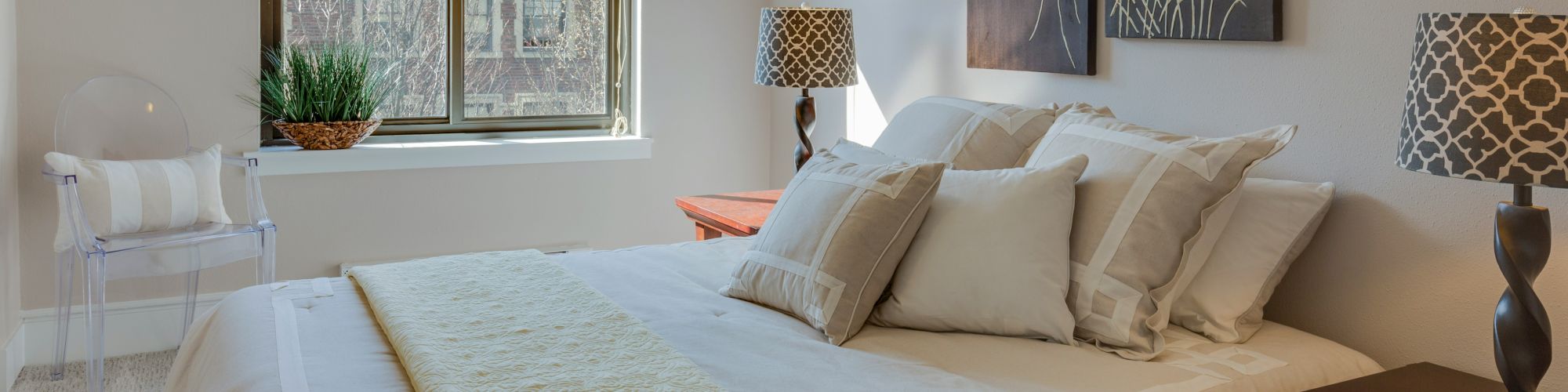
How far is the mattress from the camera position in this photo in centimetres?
169

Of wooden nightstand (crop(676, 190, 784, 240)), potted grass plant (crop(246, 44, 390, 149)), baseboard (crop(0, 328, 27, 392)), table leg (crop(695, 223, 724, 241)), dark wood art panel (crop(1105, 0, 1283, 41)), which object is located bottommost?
baseboard (crop(0, 328, 27, 392))

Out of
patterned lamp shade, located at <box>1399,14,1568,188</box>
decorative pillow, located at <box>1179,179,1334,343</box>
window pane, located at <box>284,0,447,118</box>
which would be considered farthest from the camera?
window pane, located at <box>284,0,447,118</box>

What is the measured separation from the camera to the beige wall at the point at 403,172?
11.0ft

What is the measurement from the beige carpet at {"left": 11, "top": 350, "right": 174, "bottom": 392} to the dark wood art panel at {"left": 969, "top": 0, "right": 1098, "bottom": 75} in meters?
2.43

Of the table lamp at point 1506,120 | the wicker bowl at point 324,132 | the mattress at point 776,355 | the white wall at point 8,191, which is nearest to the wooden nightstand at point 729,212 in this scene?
the mattress at point 776,355

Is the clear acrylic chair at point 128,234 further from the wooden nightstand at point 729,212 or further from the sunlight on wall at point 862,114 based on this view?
the sunlight on wall at point 862,114

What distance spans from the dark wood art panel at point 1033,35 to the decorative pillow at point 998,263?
768 millimetres

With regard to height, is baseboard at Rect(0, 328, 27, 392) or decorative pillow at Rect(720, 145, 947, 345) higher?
decorative pillow at Rect(720, 145, 947, 345)

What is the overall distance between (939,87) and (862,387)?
6.04 ft

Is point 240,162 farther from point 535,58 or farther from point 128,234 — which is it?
point 535,58

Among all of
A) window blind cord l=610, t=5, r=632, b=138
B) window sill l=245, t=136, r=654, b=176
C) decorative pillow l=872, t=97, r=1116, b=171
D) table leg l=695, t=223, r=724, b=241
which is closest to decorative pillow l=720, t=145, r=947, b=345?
decorative pillow l=872, t=97, r=1116, b=171

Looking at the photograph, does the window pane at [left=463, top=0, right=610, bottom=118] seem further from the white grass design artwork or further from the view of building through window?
the white grass design artwork

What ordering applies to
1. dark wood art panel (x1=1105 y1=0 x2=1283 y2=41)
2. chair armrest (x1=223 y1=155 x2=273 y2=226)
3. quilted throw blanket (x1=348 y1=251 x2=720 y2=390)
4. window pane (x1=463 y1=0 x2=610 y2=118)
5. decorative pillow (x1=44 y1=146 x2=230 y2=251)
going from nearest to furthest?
quilted throw blanket (x1=348 y1=251 x2=720 y2=390), dark wood art panel (x1=1105 y1=0 x2=1283 y2=41), decorative pillow (x1=44 y1=146 x2=230 y2=251), chair armrest (x1=223 y1=155 x2=273 y2=226), window pane (x1=463 y1=0 x2=610 y2=118)

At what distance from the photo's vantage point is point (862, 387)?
5.47 feet
